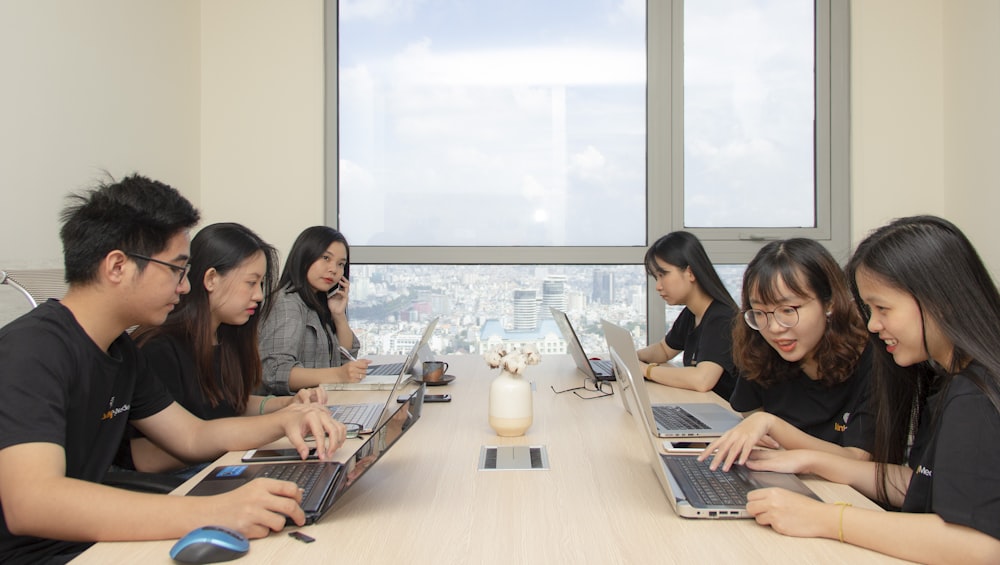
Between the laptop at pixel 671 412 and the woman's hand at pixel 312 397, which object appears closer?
the laptop at pixel 671 412

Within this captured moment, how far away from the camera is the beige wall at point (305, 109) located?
3463 millimetres

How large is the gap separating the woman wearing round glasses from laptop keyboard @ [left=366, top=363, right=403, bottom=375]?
1406 mm

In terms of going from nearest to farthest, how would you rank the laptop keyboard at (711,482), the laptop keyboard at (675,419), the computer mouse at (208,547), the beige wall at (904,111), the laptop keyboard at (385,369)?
1. the computer mouse at (208,547)
2. the laptop keyboard at (711,482)
3. the laptop keyboard at (675,419)
4. the laptop keyboard at (385,369)
5. the beige wall at (904,111)

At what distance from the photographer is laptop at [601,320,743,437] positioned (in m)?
1.45

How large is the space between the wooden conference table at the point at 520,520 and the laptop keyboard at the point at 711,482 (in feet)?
0.17

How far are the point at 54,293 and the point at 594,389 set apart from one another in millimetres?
1818

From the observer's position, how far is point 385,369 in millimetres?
2789

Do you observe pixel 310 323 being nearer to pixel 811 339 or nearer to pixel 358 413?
pixel 358 413

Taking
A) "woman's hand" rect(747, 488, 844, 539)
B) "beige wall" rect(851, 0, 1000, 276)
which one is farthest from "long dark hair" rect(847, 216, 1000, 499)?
"beige wall" rect(851, 0, 1000, 276)

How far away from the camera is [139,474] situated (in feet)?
5.22

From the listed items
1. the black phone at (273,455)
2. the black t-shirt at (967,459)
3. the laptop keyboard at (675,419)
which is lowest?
the black phone at (273,455)

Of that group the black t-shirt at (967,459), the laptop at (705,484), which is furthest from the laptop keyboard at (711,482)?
the black t-shirt at (967,459)

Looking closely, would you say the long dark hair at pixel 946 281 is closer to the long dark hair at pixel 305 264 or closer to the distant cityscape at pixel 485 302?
the long dark hair at pixel 305 264

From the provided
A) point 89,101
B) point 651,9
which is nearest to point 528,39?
point 651,9
